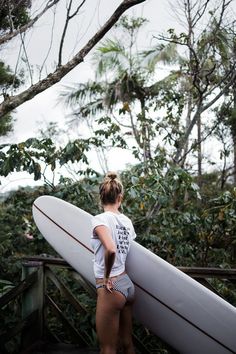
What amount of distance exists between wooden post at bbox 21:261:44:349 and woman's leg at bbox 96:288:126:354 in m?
0.94

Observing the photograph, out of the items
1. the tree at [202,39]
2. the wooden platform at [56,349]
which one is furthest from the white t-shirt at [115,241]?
the tree at [202,39]

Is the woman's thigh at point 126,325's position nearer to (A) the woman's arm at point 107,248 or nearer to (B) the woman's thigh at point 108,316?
(B) the woman's thigh at point 108,316

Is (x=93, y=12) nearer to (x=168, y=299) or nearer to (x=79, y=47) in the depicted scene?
(x=79, y=47)

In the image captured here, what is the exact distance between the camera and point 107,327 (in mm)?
2115

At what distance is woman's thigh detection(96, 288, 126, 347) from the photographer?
211 cm

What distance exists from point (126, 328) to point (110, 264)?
1.77 feet

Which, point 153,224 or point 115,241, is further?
point 153,224

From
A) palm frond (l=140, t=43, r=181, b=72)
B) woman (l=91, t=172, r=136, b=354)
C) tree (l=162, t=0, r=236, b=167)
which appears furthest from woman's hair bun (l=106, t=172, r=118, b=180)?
palm frond (l=140, t=43, r=181, b=72)

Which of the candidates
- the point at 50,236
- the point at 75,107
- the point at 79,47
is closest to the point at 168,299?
the point at 50,236

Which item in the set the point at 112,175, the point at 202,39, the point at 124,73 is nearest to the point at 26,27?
the point at 112,175

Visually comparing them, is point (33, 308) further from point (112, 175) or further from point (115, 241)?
point (112, 175)

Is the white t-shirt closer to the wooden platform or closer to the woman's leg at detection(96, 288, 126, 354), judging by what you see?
the woman's leg at detection(96, 288, 126, 354)

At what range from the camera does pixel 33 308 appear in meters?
2.95

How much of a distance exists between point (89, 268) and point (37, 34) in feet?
8.97
